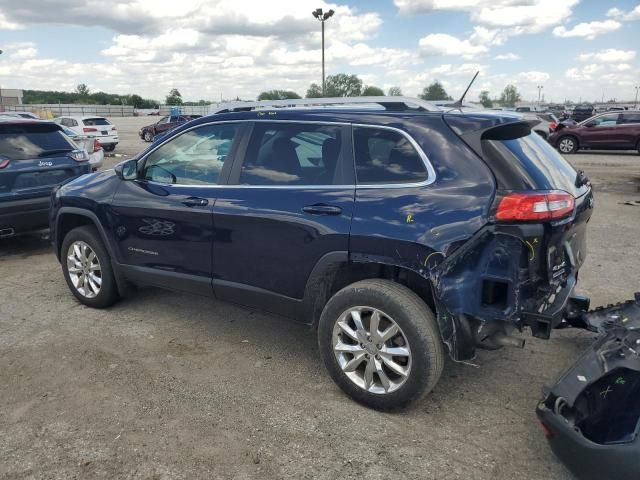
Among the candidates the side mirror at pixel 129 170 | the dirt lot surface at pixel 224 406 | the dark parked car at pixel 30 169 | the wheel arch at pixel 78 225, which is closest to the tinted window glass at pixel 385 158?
the dirt lot surface at pixel 224 406

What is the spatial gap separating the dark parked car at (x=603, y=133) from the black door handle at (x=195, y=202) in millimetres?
18526

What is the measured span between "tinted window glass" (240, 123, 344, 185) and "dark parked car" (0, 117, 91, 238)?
13.0 ft

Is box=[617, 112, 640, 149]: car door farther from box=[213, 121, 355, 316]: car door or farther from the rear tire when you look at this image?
box=[213, 121, 355, 316]: car door

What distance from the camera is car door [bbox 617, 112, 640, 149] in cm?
1866

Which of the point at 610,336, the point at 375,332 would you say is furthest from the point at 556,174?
the point at 375,332

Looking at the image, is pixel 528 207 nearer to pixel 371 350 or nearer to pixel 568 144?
pixel 371 350

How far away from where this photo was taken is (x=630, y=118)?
18828 millimetres

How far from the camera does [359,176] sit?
3.30 metres

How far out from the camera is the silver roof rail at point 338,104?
3.40 metres

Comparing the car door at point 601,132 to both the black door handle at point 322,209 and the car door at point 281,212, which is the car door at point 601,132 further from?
the black door handle at point 322,209

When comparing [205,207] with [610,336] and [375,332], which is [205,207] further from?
[610,336]

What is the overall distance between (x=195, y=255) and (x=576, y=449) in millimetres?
2740

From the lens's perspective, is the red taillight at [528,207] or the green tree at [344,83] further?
the green tree at [344,83]

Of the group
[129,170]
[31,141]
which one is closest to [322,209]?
[129,170]
